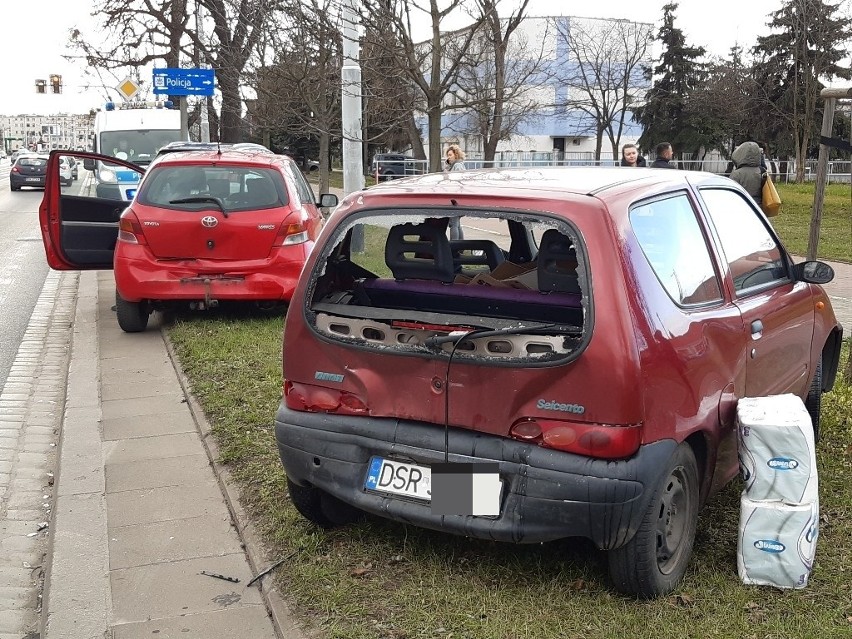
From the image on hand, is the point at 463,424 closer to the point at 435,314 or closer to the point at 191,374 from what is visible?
the point at 435,314

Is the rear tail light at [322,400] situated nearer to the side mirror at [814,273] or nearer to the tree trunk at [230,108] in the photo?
the side mirror at [814,273]

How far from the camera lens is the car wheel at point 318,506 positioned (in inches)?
177

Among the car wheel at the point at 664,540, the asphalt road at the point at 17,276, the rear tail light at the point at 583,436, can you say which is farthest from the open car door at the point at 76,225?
the car wheel at the point at 664,540

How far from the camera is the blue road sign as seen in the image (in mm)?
17922

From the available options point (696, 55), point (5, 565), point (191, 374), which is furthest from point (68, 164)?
point (5, 565)

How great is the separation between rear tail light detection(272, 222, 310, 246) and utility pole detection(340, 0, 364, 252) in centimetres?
351

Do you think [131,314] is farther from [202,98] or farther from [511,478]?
[202,98]

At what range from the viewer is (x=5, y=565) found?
4711 millimetres

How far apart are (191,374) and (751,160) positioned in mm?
6942

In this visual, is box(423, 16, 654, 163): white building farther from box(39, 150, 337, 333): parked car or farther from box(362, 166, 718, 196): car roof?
box(362, 166, 718, 196): car roof

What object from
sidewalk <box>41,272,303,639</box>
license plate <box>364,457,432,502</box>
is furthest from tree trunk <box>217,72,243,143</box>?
license plate <box>364,457,432,502</box>

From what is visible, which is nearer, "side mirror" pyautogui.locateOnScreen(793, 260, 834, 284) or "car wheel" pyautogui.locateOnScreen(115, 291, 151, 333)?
"side mirror" pyautogui.locateOnScreen(793, 260, 834, 284)

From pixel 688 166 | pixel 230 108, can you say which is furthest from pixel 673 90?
pixel 230 108

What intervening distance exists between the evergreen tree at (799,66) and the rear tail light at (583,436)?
31.6 meters
